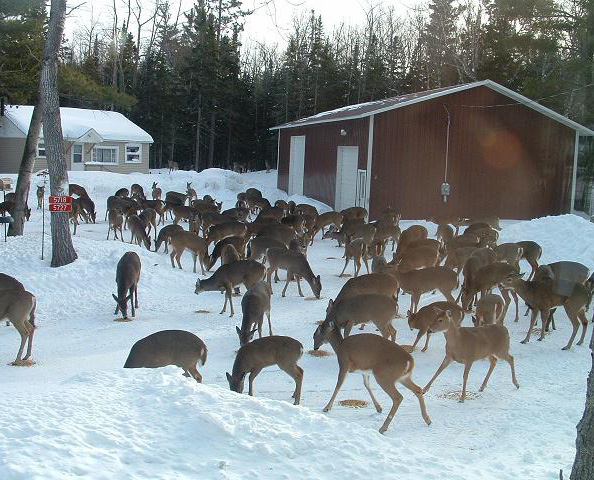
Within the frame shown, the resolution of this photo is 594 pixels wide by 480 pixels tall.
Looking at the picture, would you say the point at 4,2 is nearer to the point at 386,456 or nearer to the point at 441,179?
the point at 441,179

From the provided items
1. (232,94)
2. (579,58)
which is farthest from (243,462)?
(232,94)

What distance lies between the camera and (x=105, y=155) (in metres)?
47.9

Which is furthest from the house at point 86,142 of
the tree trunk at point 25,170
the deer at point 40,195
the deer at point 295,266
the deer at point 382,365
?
the deer at point 382,365

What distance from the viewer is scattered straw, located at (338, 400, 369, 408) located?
8854mm

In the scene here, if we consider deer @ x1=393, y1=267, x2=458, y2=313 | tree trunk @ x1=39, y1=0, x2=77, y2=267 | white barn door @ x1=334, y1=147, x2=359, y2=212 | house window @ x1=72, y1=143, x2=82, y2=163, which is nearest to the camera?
deer @ x1=393, y1=267, x2=458, y2=313

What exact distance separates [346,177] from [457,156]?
14.7ft

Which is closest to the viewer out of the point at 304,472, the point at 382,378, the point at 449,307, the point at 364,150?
the point at 304,472

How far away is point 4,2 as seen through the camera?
2150 centimetres

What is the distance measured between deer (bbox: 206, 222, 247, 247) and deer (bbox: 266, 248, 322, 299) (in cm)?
426

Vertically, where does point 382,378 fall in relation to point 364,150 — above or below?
below

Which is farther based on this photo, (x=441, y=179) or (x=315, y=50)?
(x=315, y=50)

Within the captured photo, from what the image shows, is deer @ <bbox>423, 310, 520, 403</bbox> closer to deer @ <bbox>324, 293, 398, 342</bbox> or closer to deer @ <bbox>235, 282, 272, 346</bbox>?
deer @ <bbox>324, 293, 398, 342</bbox>

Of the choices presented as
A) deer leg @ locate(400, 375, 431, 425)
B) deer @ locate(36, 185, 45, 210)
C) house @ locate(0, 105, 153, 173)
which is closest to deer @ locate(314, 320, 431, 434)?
deer leg @ locate(400, 375, 431, 425)

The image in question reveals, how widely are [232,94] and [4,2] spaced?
125 feet
